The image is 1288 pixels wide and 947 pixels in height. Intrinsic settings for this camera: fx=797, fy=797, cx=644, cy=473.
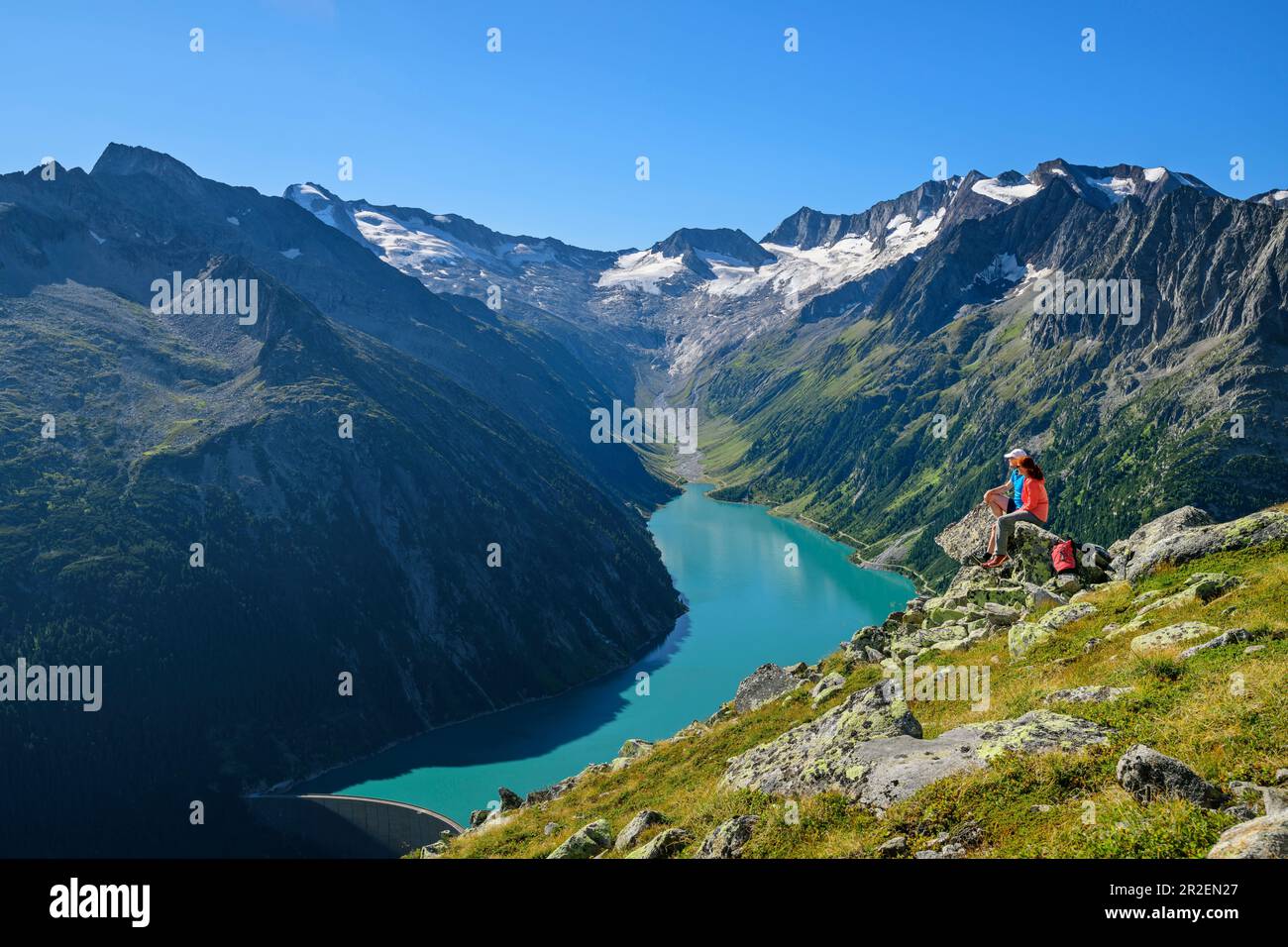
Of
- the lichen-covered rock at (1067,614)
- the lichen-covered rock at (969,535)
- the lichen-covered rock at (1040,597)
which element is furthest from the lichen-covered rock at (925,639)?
the lichen-covered rock at (969,535)

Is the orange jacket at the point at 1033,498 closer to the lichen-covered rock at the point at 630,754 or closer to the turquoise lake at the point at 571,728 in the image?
the lichen-covered rock at the point at 630,754

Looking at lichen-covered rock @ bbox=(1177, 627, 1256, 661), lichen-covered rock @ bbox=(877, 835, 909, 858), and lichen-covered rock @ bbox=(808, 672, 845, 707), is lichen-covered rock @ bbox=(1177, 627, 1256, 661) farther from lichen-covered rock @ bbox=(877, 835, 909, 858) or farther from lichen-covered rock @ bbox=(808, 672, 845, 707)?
lichen-covered rock @ bbox=(808, 672, 845, 707)

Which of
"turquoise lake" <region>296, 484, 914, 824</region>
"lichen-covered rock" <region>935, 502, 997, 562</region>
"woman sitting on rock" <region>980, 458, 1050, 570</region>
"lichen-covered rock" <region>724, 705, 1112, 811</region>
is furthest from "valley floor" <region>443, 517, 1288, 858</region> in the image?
"turquoise lake" <region>296, 484, 914, 824</region>

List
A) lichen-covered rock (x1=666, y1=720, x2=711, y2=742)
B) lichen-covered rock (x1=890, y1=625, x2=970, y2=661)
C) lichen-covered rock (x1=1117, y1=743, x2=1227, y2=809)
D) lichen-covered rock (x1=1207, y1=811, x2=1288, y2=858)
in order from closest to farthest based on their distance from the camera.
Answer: lichen-covered rock (x1=1207, y1=811, x2=1288, y2=858)
lichen-covered rock (x1=1117, y1=743, x2=1227, y2=809)
lichen-covered rock (x1=890, y1=625, x2=970, y2=661)
lichen-covered rock (x1=666, y1=720, x2=711, y2=742)

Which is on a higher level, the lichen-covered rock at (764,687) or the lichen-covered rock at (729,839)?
the lichen-covered rock at (729,839)

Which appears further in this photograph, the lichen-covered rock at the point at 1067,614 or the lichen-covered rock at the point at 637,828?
the lichen-covered rock at the point at 1067,614

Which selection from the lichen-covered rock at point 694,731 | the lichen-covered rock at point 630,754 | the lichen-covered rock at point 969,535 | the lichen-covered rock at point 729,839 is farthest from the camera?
the lichen-covered rock at point 969,535

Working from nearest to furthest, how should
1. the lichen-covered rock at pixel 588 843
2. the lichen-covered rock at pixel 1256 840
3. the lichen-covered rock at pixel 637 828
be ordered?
the lichen-covered rock at pixel 1256 840 → the lichen-covered rock at pixel 637 828 → the lichen-covered rock at pixel 588 843
